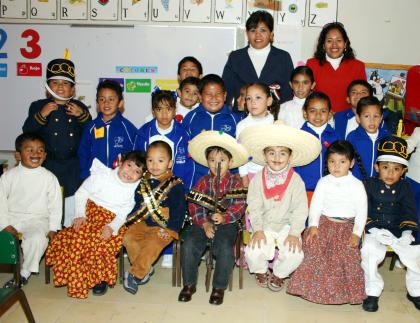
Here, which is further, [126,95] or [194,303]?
[126,95]

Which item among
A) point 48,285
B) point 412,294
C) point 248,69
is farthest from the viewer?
point 248,69

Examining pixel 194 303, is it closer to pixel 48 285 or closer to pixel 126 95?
pixel 48 285

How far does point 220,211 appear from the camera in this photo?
3.27m

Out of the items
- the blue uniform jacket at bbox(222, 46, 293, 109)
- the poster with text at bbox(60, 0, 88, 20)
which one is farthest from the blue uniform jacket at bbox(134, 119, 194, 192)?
the poster with text at bbox(60, 0, 88, 20)

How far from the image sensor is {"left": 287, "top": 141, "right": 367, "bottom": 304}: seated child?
9.84 ft

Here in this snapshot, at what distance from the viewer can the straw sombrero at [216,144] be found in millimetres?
3162

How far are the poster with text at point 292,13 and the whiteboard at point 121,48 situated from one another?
0.53 m

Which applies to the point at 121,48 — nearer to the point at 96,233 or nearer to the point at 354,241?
the point at 96,233

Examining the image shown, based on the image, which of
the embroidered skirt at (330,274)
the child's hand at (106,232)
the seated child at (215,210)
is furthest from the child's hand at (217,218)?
the child's hand at (106,232)

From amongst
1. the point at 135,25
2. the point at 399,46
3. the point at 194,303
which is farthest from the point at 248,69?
the point at 194,303

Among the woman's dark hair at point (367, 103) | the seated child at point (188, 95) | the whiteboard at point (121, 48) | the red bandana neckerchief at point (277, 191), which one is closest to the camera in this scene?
the red bandana neckerchief at point (277, 191)

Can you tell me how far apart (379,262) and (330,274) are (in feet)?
1.24

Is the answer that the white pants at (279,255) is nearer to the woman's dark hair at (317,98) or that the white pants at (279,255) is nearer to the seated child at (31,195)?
the woman's dark hair at (317,98)

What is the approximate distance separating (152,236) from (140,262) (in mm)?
198
